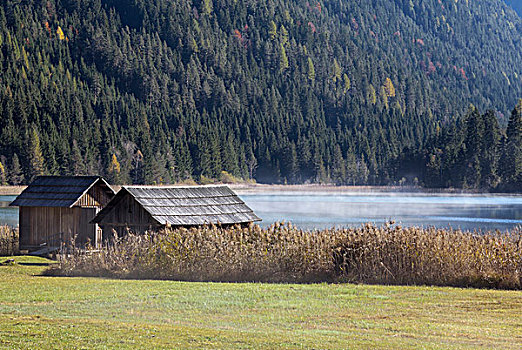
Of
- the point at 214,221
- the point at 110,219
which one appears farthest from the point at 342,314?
the point at 110,219

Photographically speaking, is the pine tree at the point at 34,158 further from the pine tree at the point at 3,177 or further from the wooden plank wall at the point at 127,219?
the wooden plank wall at the point at 127,219

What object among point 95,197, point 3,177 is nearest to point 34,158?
point 3,177

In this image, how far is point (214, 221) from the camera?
1206 inches

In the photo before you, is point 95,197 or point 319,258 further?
point 95,197

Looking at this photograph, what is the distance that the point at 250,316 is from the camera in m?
18.0

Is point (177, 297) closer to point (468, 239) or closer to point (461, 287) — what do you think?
point (461, 287)

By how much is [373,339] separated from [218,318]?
3.97 metres

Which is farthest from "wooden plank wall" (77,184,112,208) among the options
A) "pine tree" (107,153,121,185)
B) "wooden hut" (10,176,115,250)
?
"pine tree" (107,153,121,185)

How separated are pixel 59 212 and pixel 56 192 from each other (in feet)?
3.52

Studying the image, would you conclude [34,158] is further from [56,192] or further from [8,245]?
[56,192]

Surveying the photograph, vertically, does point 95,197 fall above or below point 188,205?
above

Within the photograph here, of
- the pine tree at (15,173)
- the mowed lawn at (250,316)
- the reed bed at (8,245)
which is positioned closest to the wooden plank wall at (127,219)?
the mowed lawn at (250,316)

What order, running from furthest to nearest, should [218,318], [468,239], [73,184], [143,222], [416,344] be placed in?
[73,184] → [143,222] → [468,239] → [218,318] → [416,344]

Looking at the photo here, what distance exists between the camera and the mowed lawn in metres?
14.9
